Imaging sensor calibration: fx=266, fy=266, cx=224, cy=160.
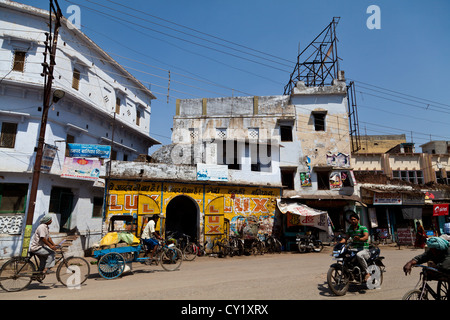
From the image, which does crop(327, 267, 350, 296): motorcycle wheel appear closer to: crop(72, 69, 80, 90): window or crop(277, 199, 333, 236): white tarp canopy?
crop(277, 199, 333, 236): white tarp canopy

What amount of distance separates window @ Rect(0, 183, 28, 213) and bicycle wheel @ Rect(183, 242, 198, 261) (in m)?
7.79

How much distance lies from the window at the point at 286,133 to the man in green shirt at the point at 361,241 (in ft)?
47.1

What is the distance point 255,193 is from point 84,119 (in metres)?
11.6

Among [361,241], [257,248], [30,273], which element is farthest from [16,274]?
[257,248]

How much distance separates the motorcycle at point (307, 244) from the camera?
647 inches

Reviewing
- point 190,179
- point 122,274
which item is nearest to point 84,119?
point 190,179

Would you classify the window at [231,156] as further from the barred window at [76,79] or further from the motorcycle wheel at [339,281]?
the motorcycle wheel at [339,281]

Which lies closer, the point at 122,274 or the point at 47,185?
the point at 122,274

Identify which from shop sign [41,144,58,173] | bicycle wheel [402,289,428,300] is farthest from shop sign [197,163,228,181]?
bicycle wheel [402,289,428,300]

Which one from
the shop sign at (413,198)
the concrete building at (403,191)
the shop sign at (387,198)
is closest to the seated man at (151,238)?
the concrete building at (403,191)

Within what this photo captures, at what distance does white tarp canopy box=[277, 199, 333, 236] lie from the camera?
1627 cm

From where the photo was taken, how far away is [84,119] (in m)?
15.9
